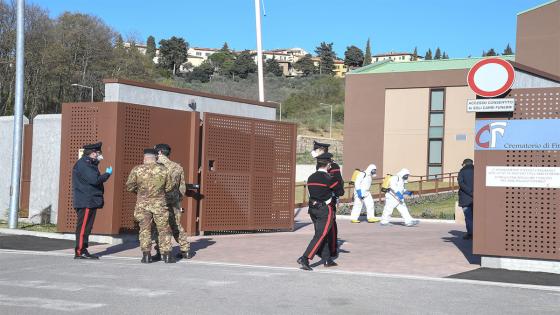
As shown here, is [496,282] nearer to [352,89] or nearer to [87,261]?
[87,261]

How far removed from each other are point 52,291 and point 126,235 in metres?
5.61

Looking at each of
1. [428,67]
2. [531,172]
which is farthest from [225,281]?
[428,67]

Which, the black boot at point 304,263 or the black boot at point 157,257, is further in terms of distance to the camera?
the black boot at point 157,257

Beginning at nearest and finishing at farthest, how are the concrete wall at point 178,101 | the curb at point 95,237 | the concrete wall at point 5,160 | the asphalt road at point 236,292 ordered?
the asphalt road at point 236,292 → the curb at point 95,237 → the concrete wall at point 178,101 → the concrete wall at point 5,160

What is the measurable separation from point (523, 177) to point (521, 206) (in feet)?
1.45

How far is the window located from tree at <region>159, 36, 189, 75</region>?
10700 cm

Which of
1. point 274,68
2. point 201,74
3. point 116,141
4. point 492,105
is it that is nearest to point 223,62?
point 274,68

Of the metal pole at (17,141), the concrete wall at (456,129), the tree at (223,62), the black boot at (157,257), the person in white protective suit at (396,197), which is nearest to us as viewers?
the black boot at (157,257)

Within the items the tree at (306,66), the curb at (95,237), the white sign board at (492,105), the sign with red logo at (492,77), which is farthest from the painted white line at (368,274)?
the tree at (306,66)

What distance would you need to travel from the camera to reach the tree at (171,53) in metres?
148

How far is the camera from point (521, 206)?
34.5 ft

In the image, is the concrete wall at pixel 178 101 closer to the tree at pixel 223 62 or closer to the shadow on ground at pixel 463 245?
the shadow on ground at pixel 463 245

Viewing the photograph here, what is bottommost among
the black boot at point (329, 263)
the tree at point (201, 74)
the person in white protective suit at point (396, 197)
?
the black boot at point (329, 263)

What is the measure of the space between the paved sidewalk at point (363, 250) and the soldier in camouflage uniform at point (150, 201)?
1.16 meters
